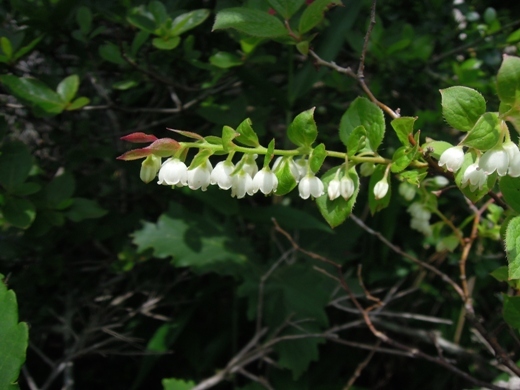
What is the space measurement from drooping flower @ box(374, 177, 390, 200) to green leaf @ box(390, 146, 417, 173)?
0.03 metres

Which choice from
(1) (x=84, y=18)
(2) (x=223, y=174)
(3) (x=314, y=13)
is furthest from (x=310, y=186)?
(1) (x=84, y=18)

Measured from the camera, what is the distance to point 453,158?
777mm

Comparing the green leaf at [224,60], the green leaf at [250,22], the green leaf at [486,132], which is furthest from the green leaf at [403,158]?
the green leaf at [224,60]

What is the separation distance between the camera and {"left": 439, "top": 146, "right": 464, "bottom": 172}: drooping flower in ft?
2.55

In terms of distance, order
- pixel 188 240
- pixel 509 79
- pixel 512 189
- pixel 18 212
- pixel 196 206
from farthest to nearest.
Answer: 1. pixel 196 206
2. pixel 188 240
3. pixel 18 212
4. pixel 512 189
5. pixel 509 79

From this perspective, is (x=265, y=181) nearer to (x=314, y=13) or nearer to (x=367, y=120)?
(x=367, y=120)

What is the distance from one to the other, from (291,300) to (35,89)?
3.11 ft

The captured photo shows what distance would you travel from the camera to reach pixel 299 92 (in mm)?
1664

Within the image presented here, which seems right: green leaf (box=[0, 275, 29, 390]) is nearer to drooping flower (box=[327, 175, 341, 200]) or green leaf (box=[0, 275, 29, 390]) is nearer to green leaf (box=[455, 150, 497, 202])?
drooping flower (box=[327, 175, 341, 200])

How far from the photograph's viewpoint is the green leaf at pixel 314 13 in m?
0.98

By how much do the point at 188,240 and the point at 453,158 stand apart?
3.40ft

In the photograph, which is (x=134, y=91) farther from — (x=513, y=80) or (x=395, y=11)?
(x=513, y=80)

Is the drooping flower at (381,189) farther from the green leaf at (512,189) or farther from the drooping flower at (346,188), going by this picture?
the green leaf at (512,189)

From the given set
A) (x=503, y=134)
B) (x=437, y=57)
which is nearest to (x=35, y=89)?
(x=503, y=134)
